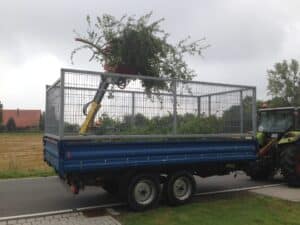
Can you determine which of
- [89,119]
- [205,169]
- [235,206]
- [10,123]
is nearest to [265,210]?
[235,206]

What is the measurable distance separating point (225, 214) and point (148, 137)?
200 cm

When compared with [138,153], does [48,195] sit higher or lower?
lower

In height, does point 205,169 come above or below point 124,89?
below

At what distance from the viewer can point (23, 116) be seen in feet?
289

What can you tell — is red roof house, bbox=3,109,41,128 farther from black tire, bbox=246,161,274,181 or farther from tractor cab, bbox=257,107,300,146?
black tire, bbox=246,161,274,181

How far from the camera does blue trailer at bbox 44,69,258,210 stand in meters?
7.10

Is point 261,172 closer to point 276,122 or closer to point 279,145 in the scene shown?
point 279,145

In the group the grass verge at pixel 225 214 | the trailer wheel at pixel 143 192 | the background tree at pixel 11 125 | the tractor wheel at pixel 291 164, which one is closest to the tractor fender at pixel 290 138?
the tractor wheel at pixel 291 164

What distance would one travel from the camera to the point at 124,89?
7863 millimetres

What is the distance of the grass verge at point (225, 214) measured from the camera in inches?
274

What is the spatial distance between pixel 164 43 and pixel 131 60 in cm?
92

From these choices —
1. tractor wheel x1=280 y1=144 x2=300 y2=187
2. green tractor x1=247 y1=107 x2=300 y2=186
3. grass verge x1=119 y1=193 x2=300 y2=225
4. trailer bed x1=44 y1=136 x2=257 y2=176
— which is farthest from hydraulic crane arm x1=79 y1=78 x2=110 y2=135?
tractor wheel x1=280 y1=144 x2=300 y2=187

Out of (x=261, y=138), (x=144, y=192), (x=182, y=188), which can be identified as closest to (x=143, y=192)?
(x=144, y=192)

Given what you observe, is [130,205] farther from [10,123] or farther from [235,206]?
[10,123]
